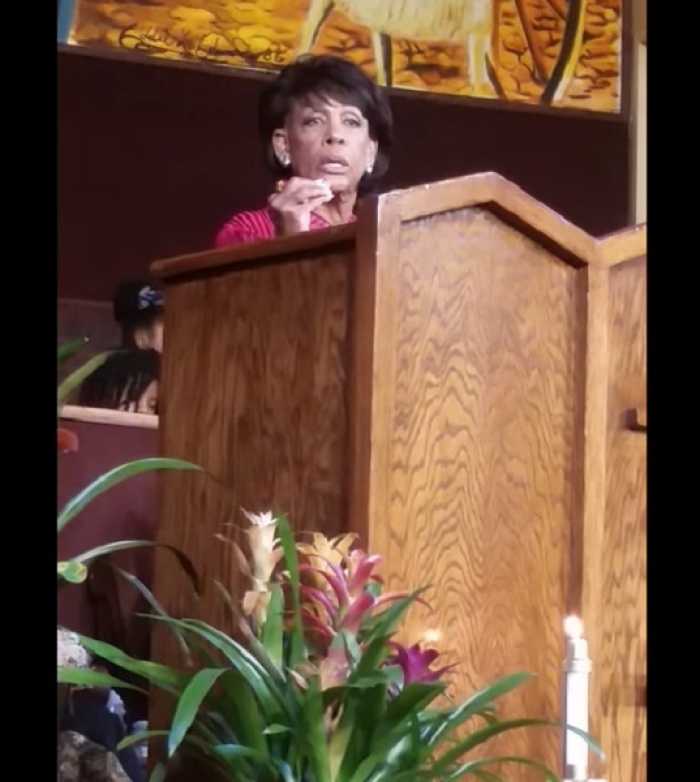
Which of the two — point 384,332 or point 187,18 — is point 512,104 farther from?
point 384,332

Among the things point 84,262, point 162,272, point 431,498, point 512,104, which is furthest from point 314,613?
point 512,104

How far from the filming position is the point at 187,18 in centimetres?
239

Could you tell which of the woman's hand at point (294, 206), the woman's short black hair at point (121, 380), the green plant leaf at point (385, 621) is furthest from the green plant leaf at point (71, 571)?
the woman's short black hair at point (121, 380)

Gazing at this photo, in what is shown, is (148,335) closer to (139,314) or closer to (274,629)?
(139,314)

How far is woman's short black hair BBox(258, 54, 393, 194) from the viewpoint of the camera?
2.11m

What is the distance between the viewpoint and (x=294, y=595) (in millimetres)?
1109

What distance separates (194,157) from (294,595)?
1477 mm

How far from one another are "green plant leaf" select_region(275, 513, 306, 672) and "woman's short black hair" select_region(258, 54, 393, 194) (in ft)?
3.47

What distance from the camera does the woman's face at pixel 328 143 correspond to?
2.02 meters

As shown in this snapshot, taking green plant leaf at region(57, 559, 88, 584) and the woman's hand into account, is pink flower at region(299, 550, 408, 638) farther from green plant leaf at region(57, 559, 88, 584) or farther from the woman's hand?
the woman's hand

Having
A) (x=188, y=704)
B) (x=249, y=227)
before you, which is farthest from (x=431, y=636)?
(x=249, y=227)
